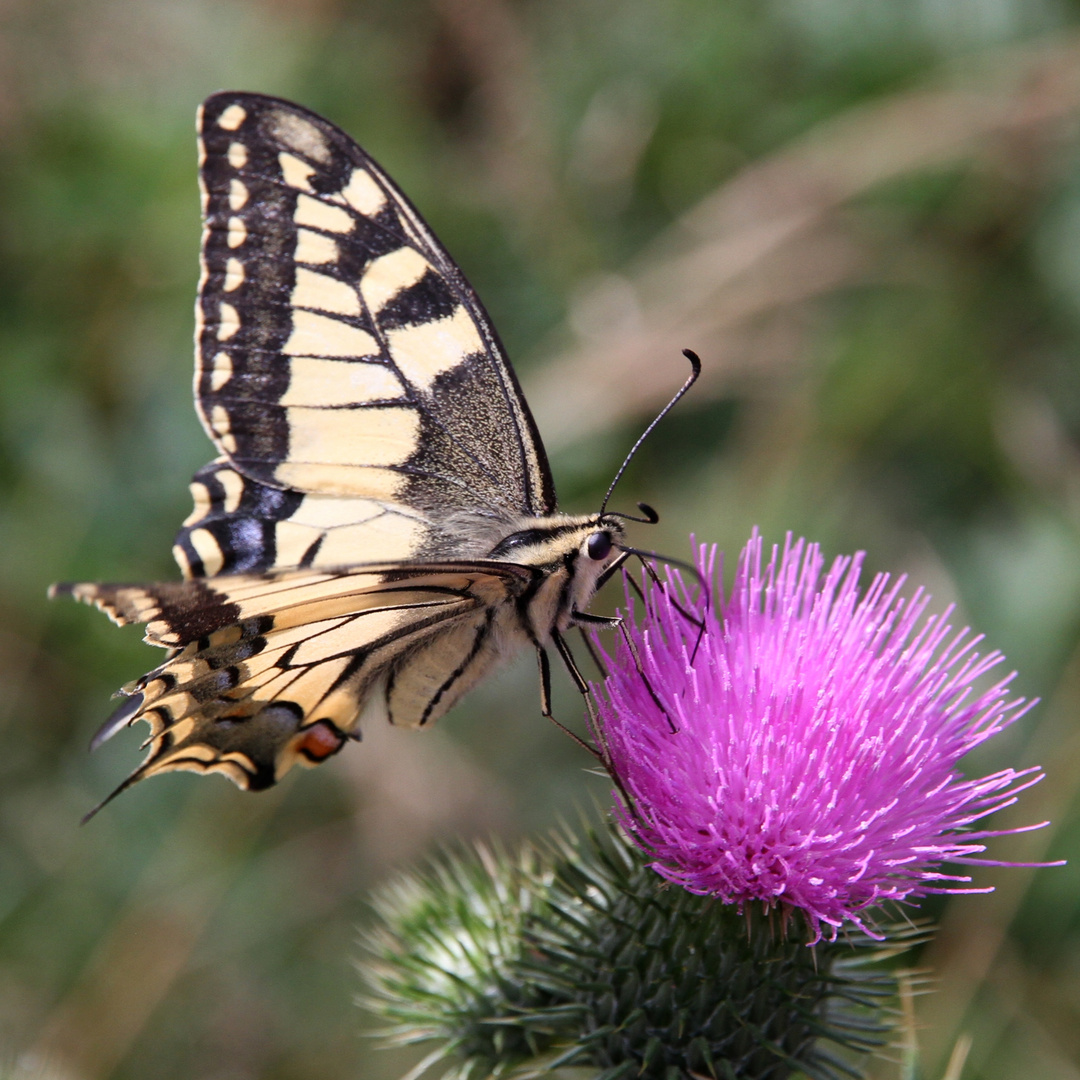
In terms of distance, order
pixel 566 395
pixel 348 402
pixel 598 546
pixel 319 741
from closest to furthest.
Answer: pixel 598 546
pixel 319 741
pixel 348 402
pixel 566 395

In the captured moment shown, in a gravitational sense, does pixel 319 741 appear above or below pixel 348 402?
below

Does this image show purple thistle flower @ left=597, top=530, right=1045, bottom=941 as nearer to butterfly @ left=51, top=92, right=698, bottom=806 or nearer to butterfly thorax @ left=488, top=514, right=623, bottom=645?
butterfly thorax @ left=488, top=514, right=623, bottom=645

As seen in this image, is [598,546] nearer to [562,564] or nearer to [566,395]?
[562,564]

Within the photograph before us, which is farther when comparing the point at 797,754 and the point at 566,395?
the point at 566,395

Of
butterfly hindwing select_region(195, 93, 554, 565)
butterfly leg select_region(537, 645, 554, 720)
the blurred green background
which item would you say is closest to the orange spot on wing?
butterfly leg select_region(537, 645, 554, 720)

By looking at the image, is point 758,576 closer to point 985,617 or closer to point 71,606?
point 985,617

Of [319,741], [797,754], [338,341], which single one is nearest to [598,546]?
[797,754]
